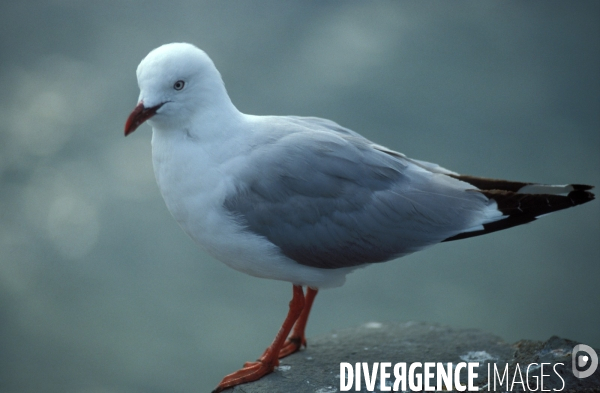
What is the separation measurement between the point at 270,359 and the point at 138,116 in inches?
55.6

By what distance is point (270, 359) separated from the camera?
349cm

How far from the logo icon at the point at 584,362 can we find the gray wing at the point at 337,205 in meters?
0.75

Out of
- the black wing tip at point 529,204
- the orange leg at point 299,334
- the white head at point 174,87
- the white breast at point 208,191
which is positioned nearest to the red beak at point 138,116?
the white head at point 174,87

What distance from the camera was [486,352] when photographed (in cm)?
380

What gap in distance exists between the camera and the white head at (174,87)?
2.95 metres

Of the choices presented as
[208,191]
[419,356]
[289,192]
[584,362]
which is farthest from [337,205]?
[584,362]

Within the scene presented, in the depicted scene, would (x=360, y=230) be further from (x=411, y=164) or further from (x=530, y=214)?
(x=530, y=214)

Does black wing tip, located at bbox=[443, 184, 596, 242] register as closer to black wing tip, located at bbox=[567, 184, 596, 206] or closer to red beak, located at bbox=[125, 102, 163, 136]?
black wing tip, located at bbox=[567, 184, 596, 206]

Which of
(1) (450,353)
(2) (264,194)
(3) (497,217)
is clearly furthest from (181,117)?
(1) (450,353)

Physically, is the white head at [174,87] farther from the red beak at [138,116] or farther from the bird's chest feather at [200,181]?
the bird's chest feather at [200,181]

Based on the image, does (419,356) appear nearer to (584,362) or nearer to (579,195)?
(584,362)

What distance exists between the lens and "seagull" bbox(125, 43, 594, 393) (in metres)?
3.08

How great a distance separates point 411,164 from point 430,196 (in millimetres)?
222

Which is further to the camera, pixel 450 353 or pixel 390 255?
pixel 450 353
